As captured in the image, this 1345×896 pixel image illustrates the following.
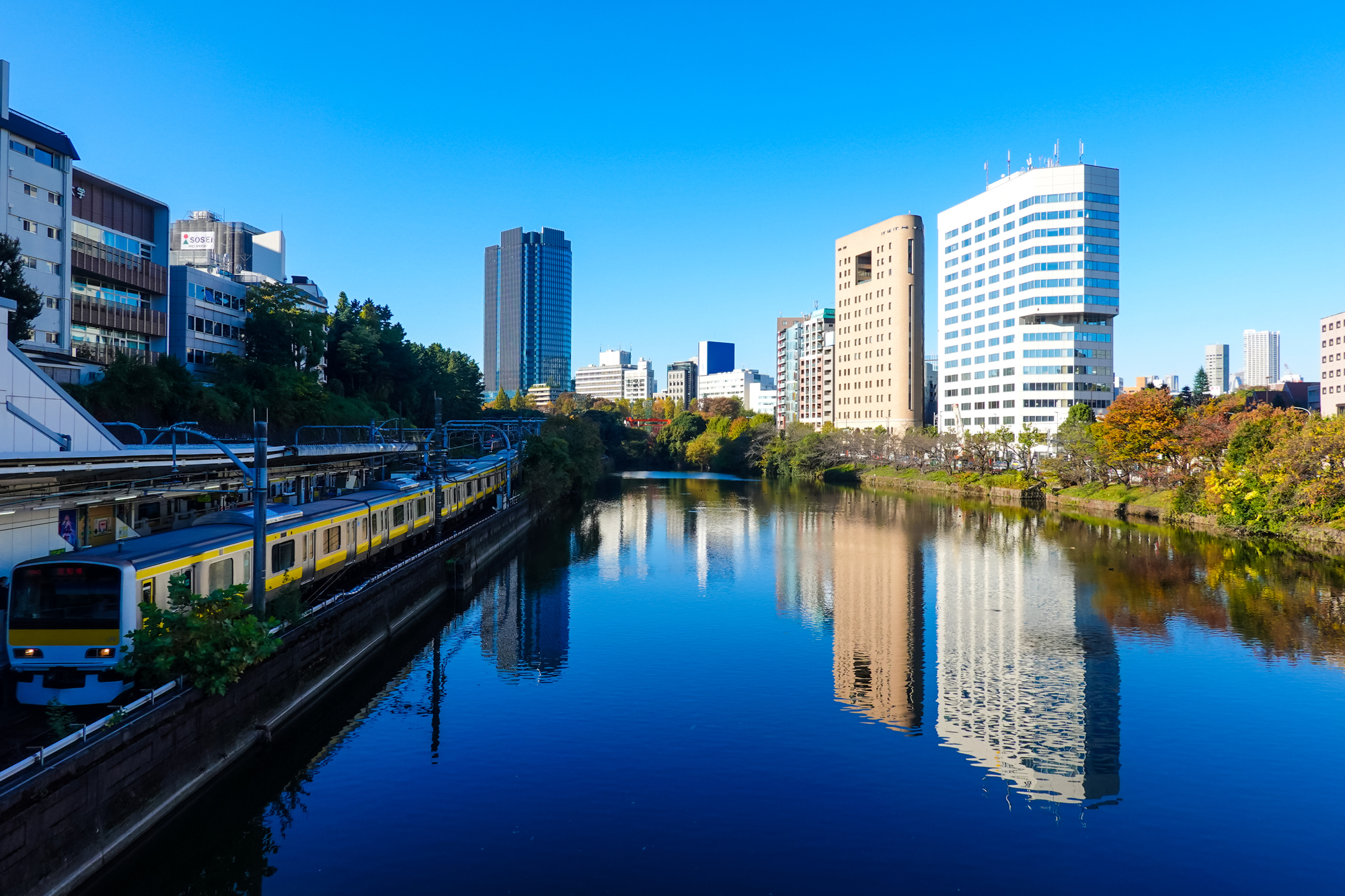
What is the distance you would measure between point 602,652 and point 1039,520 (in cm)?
4095

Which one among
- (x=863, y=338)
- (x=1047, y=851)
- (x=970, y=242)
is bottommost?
(x=1047, y=851)

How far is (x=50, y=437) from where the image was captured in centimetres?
1906

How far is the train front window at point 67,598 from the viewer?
1277cm

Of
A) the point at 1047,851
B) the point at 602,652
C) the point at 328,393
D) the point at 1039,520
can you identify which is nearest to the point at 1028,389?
the point at 1039,520

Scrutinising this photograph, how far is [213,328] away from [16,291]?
18.1 metres

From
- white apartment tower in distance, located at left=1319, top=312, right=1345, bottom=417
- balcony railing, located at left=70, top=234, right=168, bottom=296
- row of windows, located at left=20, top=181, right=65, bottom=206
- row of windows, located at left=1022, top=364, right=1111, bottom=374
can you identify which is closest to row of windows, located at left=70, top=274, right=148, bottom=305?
balcony railing, located at left=70, top=234, right=168, bottom=296

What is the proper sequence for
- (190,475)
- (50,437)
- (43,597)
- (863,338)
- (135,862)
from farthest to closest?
(863,338) < (190,475) < (50,437) < (43,597) < (135,862)

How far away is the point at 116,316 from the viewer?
39.7m

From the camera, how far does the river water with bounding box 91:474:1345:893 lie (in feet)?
40.3

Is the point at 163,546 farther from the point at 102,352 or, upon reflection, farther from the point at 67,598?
the point at 102,352

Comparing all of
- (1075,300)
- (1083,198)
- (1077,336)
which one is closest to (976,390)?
(1077,336)

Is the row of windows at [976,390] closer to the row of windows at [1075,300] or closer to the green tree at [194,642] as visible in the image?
the row of windows at [1075,300]

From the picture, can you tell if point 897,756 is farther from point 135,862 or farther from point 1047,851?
point 135,862

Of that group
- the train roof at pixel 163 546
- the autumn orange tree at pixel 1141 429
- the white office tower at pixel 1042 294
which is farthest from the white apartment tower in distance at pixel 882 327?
the train roof at pixel 163 546
